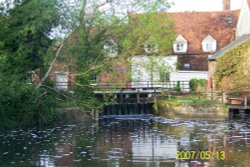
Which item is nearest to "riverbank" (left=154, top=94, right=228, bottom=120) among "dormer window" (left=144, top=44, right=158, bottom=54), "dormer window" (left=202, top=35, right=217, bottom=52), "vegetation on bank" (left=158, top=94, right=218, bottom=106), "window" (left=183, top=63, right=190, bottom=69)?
"vegetation on bank" (left=158, top=94, right=218, bottom=106)

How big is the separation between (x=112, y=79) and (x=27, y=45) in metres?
5.88

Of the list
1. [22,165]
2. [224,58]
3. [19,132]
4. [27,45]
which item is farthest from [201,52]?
[22,165]

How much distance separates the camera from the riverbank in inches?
1390

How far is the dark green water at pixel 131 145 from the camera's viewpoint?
1923 centimetres

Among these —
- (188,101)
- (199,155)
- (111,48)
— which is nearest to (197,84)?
(188,101)

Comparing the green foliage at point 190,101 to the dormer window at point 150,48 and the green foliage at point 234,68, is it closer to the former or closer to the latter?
the green foliage at point 234,68

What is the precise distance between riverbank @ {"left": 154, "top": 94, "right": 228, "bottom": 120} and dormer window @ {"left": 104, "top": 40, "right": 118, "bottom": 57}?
5702 mm

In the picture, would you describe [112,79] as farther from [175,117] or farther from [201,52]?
[201,52]

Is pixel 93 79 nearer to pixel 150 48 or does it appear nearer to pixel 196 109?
pixel 150 48

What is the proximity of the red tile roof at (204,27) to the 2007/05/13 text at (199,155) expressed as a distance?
33.5m

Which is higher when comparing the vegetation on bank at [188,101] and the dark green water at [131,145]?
the vegetation on bank at [188,101]

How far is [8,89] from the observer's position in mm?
28984

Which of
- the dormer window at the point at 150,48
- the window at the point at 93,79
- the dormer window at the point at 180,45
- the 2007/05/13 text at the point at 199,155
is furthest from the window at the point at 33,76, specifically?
the dormer window at the point at 180,45

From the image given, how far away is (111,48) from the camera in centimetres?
3509
